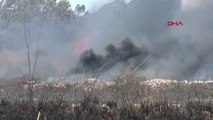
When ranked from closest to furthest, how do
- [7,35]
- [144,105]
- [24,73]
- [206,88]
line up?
[144,105] < [206,88] < [24,73] < [7,35]

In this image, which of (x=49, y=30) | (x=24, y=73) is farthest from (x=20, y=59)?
(x=49, y=30)

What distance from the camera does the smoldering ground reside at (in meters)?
38.7

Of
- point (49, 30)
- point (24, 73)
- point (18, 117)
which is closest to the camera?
point (18, 117)

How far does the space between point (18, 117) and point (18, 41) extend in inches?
1297

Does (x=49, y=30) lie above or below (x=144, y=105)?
above

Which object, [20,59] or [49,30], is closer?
[20,59]

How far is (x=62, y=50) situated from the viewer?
142 ft

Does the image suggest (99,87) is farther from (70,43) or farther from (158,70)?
(70,43)

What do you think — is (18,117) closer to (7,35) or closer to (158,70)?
(158,70)

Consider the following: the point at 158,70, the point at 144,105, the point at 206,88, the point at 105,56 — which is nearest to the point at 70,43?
the point at 105,56

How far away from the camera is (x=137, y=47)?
40.8 m

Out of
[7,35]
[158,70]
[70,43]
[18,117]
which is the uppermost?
[7,35]

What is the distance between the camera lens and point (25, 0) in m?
60.4

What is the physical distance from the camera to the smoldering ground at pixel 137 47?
38.7 m
